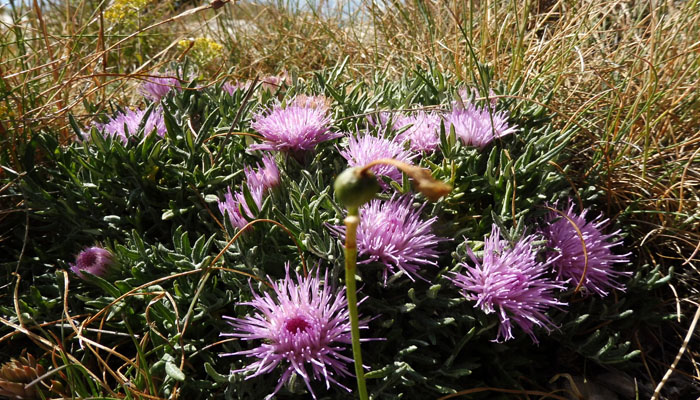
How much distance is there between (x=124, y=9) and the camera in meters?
3.34

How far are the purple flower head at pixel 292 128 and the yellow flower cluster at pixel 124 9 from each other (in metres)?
1.75

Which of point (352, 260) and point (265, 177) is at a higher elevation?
point (352, 260)

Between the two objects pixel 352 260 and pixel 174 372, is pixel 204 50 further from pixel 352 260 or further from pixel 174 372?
pixel 352 260

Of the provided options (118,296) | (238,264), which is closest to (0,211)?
(118,296)

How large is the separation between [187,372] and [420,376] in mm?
631

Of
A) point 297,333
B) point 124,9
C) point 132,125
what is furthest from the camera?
point 124,9

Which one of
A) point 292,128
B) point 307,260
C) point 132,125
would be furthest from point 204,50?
point 307,260

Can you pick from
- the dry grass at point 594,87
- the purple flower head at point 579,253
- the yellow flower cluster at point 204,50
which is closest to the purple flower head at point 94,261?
the dry grass at point 594,87

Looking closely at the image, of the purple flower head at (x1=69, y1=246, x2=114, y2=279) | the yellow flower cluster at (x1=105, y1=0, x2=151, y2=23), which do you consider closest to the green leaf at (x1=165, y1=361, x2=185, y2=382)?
the purple flower head at (x1=69, y1=246, x2=114, y2=279)

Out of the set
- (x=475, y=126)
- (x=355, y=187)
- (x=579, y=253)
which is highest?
(x=355, y=187)

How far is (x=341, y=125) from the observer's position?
2.09m

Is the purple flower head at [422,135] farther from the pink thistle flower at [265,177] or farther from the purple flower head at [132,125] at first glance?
the purple flower head at [132,125]

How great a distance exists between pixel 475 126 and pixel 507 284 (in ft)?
1.98

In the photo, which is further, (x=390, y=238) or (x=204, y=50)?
(x=204, y=50)
